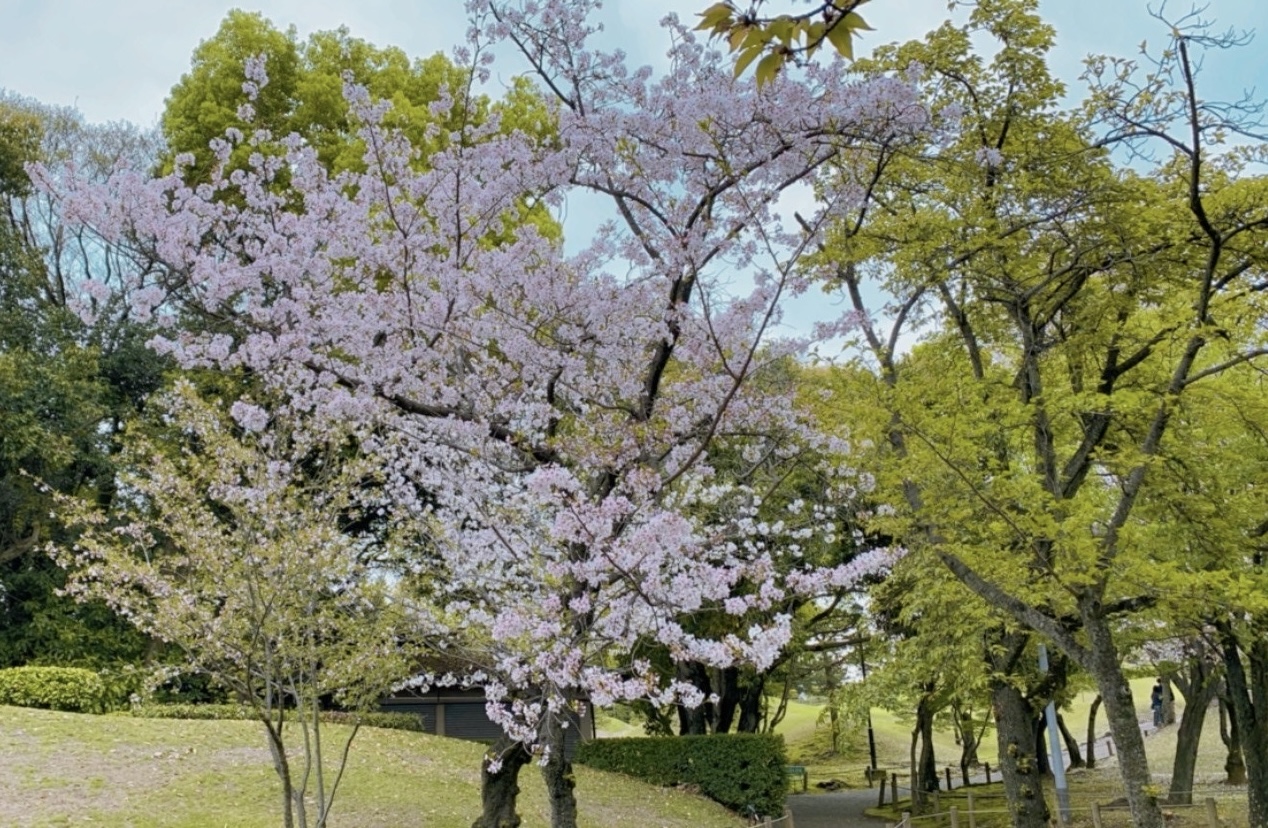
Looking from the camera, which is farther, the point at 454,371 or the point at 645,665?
the point at 454,371

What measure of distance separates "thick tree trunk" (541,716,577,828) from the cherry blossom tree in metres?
0.02

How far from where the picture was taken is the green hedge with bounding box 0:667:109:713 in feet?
40.3

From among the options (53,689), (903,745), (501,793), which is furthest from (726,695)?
(903,745)

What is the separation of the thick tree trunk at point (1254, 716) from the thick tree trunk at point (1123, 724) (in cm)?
450

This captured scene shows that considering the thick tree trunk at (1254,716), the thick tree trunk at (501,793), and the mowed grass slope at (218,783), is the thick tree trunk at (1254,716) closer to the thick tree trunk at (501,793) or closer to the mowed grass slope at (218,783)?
the mowed grass slope at (218,783)

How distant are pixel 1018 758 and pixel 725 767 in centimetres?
547

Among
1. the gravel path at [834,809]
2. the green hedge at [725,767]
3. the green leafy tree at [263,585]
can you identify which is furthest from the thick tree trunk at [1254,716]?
the green leafy tree at [263,585]

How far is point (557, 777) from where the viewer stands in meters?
5.67

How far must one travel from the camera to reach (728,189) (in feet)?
17.4

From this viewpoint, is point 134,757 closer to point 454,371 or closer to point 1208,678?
point 454,371

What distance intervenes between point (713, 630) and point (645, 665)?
390 inches

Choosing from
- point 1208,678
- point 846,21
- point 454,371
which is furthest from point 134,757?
point 1208,678

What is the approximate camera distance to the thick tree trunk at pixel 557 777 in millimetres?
5617

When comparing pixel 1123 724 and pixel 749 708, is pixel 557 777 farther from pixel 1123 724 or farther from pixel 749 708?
pixel 749 708
